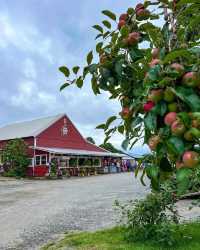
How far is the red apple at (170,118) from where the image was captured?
3.03 ft

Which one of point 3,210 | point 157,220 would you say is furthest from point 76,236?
point 3,210

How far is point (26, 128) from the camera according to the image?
37.0 m

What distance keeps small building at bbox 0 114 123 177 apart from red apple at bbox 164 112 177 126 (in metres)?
29.9

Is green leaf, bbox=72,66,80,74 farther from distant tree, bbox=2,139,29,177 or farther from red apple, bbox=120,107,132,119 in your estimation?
distant tree, bbox=2,139,29,177

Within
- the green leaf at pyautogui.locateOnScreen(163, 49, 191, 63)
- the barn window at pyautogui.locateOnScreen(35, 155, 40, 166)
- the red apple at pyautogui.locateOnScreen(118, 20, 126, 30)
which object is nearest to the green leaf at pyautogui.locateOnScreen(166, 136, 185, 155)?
the green leaf at pyautogui.locateOnScreen(163, 49, 191, 63)

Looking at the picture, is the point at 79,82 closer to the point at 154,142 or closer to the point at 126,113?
the point at 126,113

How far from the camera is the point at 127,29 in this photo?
5.08ft

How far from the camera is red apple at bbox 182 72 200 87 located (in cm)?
99

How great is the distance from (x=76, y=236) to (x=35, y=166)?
83.6ft

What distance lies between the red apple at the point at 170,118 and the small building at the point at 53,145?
1178 inches

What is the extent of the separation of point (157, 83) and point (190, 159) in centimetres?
26

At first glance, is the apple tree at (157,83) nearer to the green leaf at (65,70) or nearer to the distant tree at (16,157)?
the green leaf at (65,70)

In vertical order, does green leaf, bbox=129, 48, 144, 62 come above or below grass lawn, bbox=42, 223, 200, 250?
above

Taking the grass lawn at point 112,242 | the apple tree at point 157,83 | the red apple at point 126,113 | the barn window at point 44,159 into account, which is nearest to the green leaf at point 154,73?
the apple tree at point 157,83
